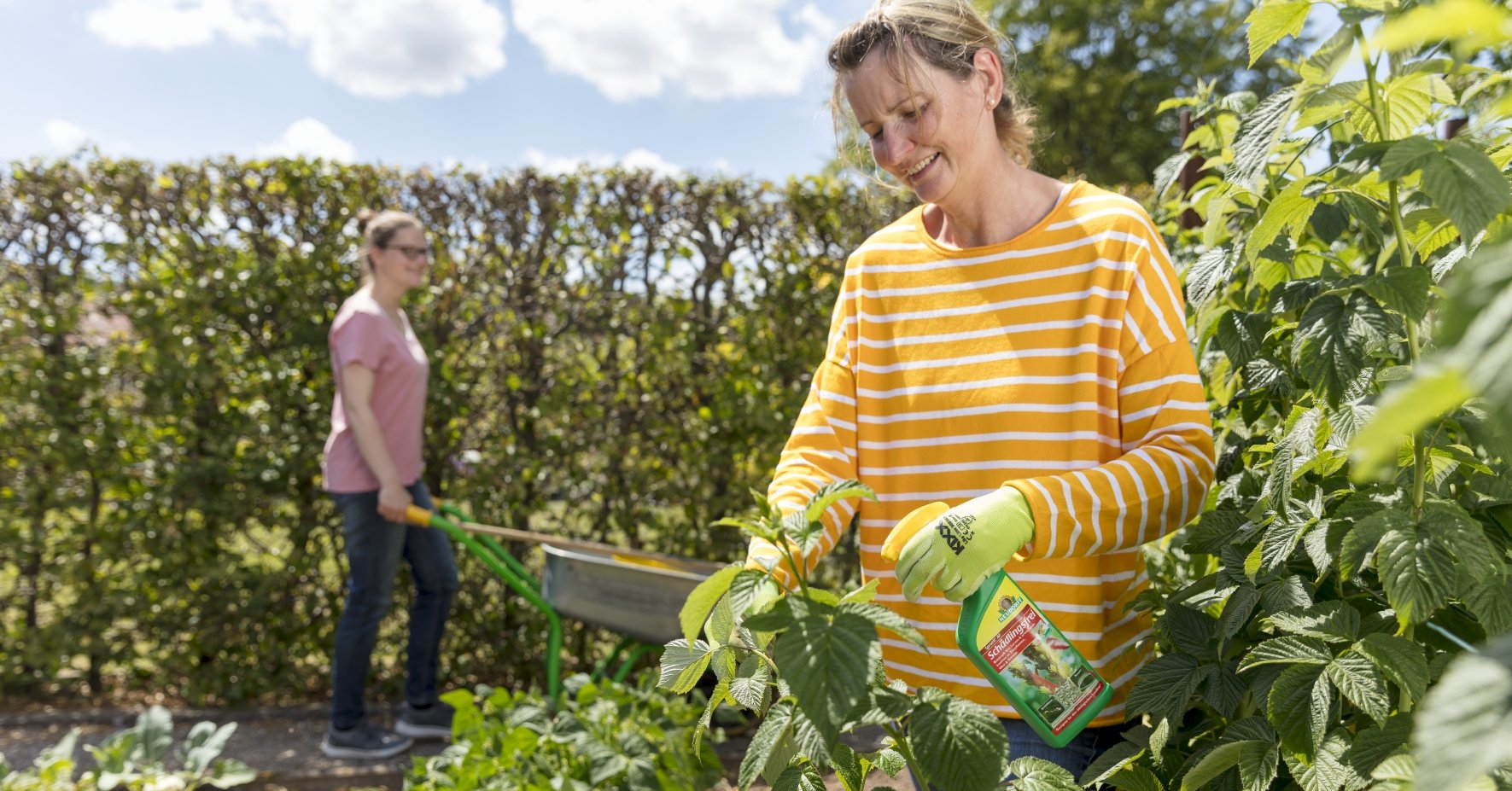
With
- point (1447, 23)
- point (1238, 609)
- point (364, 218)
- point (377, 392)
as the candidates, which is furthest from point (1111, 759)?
point (364, 218)

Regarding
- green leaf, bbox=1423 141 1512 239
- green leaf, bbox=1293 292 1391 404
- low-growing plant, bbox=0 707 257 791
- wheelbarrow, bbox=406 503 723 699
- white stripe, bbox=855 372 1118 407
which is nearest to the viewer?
green leaf, bbox=1423 141 1512 239

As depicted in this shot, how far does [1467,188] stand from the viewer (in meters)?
0.78

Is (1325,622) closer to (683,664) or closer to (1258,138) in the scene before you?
(1258,138)

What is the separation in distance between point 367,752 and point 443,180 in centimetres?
231

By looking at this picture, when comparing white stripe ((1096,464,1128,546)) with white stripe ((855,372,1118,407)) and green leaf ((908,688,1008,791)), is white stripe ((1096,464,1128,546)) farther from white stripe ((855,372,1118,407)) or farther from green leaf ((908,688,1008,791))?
green leaf ((908,688,1008,791))

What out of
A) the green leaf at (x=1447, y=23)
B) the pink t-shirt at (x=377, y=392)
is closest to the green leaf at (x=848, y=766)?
the green leaf at (x=1447, y=23)

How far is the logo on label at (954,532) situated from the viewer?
1131mm

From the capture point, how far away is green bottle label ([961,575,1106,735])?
117 cm

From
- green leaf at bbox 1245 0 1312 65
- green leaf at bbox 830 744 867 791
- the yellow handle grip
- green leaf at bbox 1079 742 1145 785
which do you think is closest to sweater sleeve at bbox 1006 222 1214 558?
the yellow handle grip

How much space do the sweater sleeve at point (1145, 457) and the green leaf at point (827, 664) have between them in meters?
0.41

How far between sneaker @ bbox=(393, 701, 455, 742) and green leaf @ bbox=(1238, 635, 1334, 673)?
3.64 metres

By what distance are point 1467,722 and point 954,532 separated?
0.72 meters

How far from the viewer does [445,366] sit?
14.5 ft

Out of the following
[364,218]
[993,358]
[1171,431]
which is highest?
[364,218]
